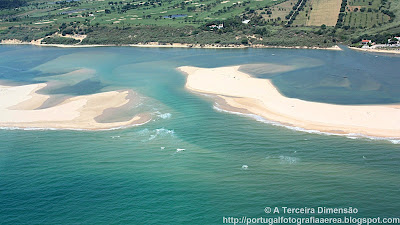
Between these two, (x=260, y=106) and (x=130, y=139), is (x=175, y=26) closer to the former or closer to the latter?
(x=260, y=106)

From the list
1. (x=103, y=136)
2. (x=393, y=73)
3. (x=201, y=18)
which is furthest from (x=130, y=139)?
(x=201, y=18)

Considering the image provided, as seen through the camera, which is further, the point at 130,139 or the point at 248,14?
the point at 248,14

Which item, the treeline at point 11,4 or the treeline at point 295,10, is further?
the treeline at point 11,4

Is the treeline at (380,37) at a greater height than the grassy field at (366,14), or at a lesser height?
lesser

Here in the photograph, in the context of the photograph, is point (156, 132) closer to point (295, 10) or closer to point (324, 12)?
point (324, 12)

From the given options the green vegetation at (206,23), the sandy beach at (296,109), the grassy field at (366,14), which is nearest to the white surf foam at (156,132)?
the sandy beach at (296,109)

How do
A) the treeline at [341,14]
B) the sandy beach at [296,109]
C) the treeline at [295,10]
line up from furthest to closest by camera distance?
the treeline at [295,10] → the treeline at [341,14] → the sandy beach at [296,109]

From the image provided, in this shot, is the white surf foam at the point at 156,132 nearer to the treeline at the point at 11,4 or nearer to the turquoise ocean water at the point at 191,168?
the turquoise ocean water at the point at 191,168
